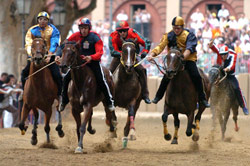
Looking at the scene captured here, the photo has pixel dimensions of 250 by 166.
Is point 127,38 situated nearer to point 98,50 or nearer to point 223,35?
point 98,50

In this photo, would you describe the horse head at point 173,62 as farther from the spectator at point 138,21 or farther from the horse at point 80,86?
the spectator at point 138,21

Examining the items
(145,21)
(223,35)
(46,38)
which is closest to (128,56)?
(46,38)

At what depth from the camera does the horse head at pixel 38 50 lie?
1316 centimetres

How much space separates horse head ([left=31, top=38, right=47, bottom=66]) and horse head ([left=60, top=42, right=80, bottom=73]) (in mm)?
955

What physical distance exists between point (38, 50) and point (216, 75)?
5846 millimetres

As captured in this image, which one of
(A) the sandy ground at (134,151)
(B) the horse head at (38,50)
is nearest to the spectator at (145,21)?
(A) the sandy ground at (134,151)

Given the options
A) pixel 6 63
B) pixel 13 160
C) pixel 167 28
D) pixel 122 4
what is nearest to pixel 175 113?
pixel 13 160

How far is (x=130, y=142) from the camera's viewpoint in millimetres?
15750

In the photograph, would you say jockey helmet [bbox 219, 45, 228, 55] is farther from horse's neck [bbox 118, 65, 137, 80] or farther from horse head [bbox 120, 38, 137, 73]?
horse head [bbox 120, 38, 137, 73]

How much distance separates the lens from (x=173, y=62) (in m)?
13.0

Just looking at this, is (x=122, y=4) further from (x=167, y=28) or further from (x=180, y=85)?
(x=180, y=85)

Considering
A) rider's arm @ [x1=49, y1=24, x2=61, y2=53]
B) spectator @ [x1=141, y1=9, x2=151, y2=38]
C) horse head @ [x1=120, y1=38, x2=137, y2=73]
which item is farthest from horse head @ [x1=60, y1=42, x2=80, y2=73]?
spectator @ [x1=141, y1=9, x2=151, y2=38]

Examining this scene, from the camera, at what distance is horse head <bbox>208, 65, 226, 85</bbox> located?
679 inches

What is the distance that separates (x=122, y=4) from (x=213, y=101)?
26.3 metres
